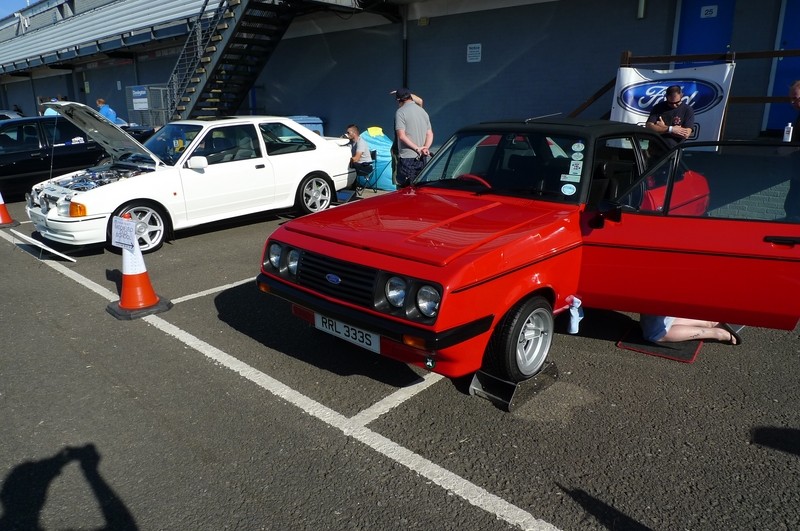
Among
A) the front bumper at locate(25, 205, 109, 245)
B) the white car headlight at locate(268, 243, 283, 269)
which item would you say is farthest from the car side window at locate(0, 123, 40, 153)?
the white car headlight at locate(268, 243, 283, 269)

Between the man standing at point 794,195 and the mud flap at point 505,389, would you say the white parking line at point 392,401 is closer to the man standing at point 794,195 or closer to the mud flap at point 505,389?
the mud flap at point 505,389

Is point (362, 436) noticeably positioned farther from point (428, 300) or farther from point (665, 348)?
point (665, 348)

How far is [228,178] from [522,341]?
520cm

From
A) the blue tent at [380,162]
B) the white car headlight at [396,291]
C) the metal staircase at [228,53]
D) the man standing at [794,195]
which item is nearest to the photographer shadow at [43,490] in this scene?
the white car headlight at [396,291]

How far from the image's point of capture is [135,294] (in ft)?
16.5

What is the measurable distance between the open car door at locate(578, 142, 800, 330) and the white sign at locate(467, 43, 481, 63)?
8.35 metres

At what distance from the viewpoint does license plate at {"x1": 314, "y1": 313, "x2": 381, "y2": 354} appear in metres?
3.31

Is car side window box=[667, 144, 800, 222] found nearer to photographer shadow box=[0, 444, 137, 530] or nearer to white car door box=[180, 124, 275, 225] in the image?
photographer shadow box=[0, 444, 137, 530]

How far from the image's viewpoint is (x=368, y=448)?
308cm

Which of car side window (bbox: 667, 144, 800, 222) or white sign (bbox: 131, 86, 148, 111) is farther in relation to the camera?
white sign (bbox: 131, 86, 148, 111)

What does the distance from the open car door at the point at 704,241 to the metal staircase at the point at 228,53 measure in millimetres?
11144

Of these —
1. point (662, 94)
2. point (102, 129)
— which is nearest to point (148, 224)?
point (102, 129)

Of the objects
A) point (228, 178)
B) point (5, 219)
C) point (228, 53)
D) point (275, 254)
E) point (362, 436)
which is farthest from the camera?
point (228, 53)

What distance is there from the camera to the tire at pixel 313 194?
332 inches
